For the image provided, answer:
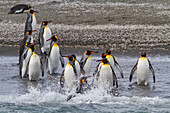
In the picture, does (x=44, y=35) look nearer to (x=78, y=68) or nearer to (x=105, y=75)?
(x=78, y=68)

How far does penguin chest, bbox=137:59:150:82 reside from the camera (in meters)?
8.48

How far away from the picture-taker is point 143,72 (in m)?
8.48

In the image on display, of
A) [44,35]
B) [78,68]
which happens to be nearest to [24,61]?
[78,68]

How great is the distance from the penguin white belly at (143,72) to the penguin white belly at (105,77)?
0.80 metres

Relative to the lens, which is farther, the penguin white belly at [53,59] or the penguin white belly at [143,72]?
the penguin white belly at [53,59]

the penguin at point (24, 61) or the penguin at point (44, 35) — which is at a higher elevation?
the penguin at point (44, 35)

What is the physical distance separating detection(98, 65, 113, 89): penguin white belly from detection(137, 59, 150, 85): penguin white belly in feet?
2.64

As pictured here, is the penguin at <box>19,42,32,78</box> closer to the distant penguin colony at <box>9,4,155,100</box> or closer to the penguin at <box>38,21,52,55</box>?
the distant penguin colony at <box>9,4,155,100</box>

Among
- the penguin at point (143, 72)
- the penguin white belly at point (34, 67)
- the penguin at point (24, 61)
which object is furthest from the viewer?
the penguin at point (24, 61)

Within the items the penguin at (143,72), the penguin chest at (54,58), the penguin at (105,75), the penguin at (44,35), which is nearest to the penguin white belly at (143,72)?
the penguin at (143,72)

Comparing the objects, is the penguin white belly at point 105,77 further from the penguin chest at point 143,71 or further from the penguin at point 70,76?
the penguin chest at point 143,71

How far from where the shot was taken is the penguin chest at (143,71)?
848 cm

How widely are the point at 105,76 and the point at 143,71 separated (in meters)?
1.02

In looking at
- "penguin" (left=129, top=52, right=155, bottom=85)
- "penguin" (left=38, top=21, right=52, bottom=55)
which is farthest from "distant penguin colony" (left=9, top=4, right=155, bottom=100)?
"penguin" (left=38, top=21, right=52, bottom=55)
